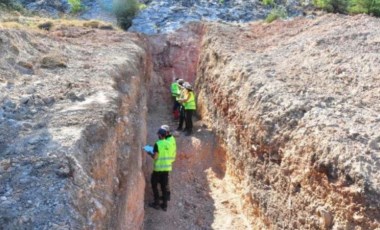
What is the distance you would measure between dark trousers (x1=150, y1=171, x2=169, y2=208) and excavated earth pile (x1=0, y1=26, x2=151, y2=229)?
88 cm

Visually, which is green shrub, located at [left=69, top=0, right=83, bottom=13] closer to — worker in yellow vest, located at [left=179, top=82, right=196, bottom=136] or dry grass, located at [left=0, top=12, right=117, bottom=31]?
dry grass, located at [left=0, top=12, right=117, bottom=31]

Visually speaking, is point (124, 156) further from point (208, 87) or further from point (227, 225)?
point (208, 87)

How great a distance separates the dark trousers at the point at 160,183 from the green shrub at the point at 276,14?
1111 cm

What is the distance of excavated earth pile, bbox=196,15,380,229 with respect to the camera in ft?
21.0

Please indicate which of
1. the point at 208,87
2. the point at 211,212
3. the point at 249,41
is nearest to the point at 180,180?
the point at 211,212

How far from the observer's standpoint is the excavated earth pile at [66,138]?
4.67 metres

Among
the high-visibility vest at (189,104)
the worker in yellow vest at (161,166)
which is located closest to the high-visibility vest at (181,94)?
the high-visibility vest at (189,104)

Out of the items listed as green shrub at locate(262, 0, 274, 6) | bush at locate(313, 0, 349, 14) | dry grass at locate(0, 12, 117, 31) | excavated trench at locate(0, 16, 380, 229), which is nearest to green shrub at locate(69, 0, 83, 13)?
dry grass at locate(0, 12, 117, 31)

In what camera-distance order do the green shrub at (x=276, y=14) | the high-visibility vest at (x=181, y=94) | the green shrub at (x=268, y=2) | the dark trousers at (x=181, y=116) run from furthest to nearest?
the green shrub at (x=268, y=2), the green shrub at (x=276, y=14), the high-visibility vest at (x=181, y=94), the dark trousers at (x=181, y=116)

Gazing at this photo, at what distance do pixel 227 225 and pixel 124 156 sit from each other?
9.96ft

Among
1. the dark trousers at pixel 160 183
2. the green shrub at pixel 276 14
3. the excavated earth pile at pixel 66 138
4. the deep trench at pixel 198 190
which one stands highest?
the green shrub at pixel 276 14

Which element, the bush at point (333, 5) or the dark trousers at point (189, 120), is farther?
the bush at point (333, 5)

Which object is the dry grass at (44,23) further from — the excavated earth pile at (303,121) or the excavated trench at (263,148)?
the excavated earth pile at (303,121)

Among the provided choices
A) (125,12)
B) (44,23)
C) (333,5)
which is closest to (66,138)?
(44,23)
